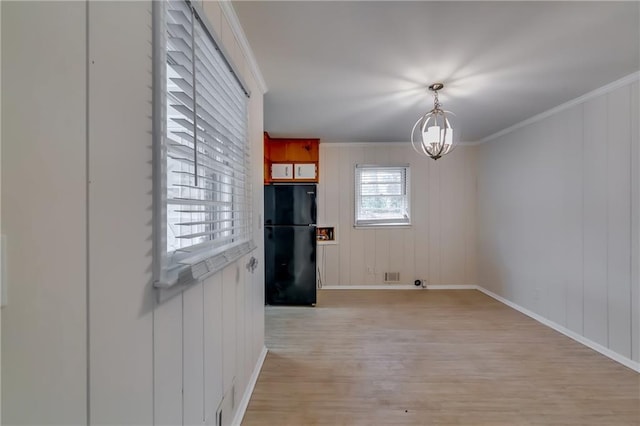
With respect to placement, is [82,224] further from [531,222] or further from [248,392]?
[531,222]

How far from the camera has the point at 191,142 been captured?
998 millimetres

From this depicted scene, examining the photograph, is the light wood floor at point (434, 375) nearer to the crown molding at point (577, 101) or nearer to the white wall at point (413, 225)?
the white wall at point (413, 225)

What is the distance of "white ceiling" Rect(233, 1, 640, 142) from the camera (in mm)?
1440

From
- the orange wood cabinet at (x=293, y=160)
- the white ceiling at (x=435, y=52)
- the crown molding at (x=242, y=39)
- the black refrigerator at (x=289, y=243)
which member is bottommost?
the black refrigerator at (x=289, y=243)

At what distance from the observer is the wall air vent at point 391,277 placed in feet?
14.1

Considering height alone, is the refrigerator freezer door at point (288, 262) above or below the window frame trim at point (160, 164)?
below

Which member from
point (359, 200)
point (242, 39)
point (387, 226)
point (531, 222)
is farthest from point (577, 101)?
point (242, 39)

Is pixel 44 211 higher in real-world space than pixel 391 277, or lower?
higher

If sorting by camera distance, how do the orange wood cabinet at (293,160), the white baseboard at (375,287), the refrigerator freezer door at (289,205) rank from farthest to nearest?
the white baseboard at (375,287) → the orange wood cabinet at (293,160) → the refrigerator freezer door at (289,205)

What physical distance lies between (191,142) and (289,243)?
2.71 meters

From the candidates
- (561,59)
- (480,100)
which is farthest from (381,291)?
(561,59)

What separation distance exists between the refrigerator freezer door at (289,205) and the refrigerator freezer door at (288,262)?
0.10m

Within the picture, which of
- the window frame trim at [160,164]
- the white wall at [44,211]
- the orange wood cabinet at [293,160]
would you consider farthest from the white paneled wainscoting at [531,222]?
the white wall at [44,211]

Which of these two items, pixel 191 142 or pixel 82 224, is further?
Result: pixel 191 142
